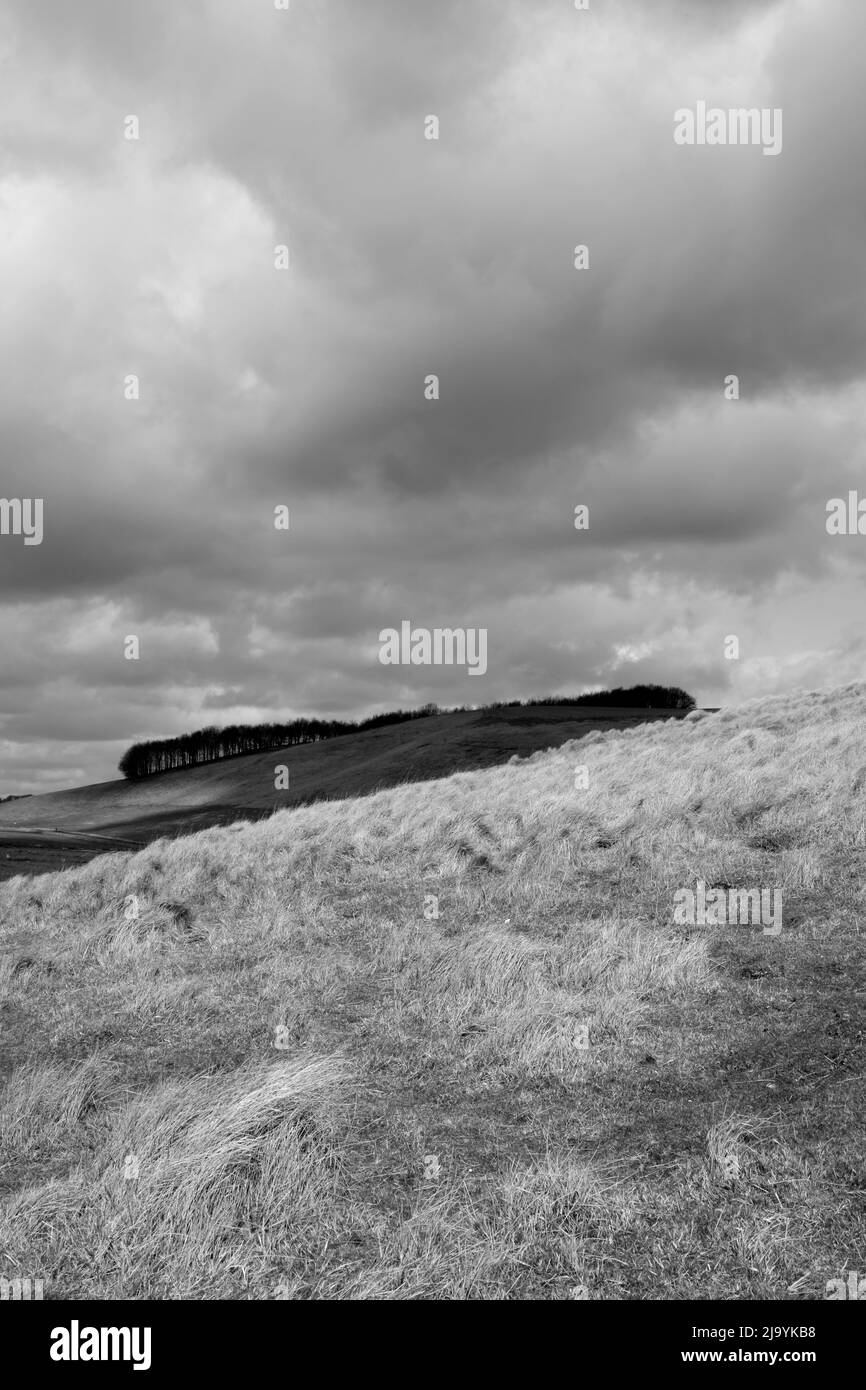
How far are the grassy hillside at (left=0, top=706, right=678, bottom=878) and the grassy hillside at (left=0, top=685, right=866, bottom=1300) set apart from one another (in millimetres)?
42463

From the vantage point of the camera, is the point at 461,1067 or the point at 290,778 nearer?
the point at 461,1067

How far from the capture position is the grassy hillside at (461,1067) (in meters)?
5.39

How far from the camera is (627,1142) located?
6.70 m

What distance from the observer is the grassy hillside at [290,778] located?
77312 millimetres

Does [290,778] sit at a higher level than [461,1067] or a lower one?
higher

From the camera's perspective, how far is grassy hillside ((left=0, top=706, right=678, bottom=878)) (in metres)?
77.3

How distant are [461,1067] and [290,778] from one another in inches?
3601

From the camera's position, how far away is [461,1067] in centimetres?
837

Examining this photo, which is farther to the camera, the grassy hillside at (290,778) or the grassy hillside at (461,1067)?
the grassy hillside at (290,778)

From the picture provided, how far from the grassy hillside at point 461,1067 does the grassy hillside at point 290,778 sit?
42463 millimetres

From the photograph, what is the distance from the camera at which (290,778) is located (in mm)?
98188

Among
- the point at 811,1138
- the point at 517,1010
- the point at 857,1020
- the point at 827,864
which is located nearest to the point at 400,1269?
the point at 811,1138

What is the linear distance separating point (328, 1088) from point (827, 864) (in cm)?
863
